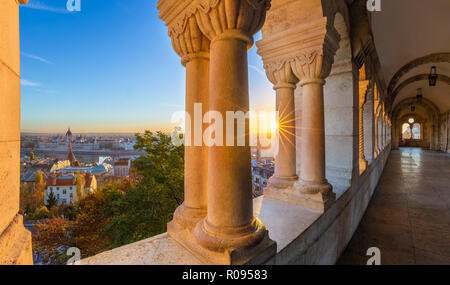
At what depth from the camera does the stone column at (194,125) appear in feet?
6.82

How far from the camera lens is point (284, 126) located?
3.59m

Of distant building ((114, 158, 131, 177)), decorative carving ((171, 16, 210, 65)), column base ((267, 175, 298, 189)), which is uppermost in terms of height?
decorative carving ((171, 16, 210, 65))

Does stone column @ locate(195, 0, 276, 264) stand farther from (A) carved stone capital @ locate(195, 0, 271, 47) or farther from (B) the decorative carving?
(B) the decorative carving

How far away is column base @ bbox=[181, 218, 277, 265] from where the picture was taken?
1613 millimetres

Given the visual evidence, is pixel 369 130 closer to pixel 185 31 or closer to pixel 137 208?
pixel 185 31

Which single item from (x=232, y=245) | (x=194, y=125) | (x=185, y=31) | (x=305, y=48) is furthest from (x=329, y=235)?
(x=185, y=31)

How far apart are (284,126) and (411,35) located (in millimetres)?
8832

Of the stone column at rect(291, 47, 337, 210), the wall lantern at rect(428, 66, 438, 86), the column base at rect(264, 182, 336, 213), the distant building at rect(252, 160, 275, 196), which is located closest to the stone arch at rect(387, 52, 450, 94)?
the wall lantern at rect(428, 66, 438, 86)

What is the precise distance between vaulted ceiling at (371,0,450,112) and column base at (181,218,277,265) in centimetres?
807

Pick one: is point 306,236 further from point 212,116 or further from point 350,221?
point 350,221
